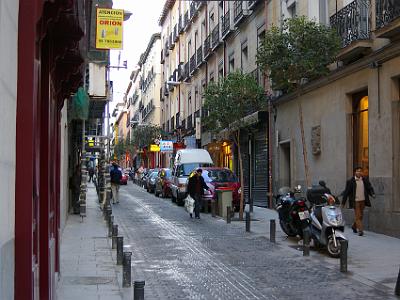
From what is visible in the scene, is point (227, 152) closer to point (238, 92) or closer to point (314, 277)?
point (238, 92)

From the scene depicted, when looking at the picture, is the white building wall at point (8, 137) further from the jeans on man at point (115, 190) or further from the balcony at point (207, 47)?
the balcony at point (207, 47)

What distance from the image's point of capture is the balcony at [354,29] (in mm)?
15117

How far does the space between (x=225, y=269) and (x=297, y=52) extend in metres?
6.00

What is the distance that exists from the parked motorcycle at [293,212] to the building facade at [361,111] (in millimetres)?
1380

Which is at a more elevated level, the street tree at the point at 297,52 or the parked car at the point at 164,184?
the street tree at the point at 297,52

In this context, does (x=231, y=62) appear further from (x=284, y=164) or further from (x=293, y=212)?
(x=293, y=212)

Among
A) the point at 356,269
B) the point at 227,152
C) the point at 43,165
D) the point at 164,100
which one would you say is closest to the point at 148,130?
the point at 164,100

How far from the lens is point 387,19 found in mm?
13789

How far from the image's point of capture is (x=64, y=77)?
783 centimetres

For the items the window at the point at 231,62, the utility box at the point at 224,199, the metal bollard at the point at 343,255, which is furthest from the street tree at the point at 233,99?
the metal bollard at the point at 343,255

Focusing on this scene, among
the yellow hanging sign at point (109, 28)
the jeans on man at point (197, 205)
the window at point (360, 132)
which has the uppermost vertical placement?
the yellow hanging sign at point (109, 28)

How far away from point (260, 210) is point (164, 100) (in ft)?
112

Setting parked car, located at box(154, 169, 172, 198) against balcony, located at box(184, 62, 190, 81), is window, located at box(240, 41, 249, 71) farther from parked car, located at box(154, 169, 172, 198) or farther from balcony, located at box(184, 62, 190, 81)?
balcony, located at box(184, 62, 190, 81)

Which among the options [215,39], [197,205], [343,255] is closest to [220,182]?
[197,205]
